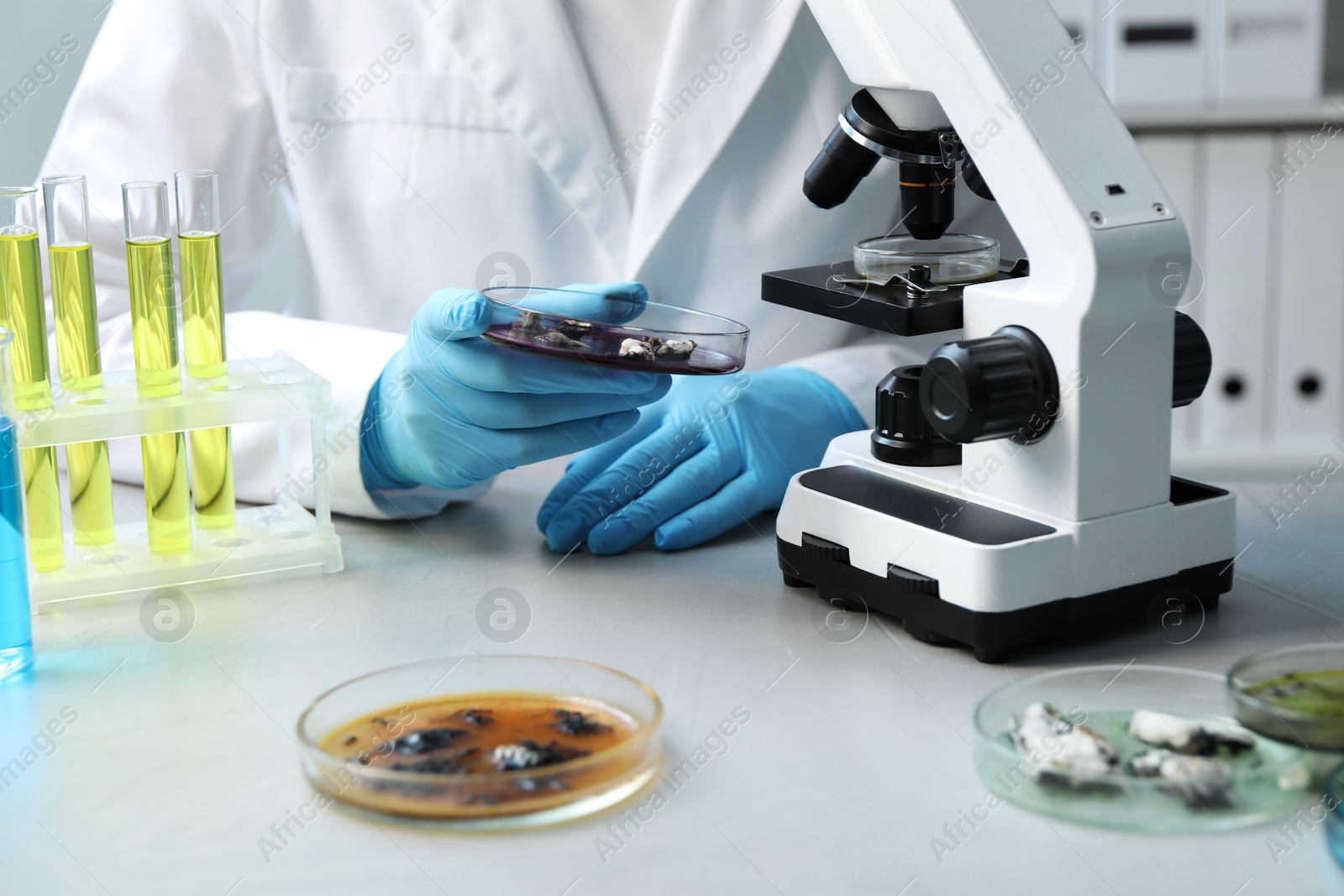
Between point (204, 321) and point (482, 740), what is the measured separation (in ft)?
1.68

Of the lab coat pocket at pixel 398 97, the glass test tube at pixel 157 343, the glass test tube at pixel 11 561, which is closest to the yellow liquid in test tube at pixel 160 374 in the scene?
the glass test tube at pixel 157 343

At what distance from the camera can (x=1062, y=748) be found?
68 centimetres

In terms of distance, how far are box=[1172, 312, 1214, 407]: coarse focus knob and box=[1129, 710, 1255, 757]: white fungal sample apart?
27cm

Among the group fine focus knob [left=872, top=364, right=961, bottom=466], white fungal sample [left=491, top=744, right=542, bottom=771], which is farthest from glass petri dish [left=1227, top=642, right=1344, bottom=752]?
white fungal sample [left=491, top=744, right=542, bottom=771]

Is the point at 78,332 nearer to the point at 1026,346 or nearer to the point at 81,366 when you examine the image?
the point at 81,366

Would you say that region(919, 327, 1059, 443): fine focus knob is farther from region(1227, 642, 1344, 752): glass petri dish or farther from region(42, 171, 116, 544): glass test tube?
region(42, 171, 116, 544): glass test tube

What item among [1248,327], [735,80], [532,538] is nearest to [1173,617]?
[532,538]

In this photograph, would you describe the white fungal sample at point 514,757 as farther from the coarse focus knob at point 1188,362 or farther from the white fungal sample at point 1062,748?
the coarse focus knob at point 1188,362

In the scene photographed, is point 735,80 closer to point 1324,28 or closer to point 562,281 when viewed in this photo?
point 562,281

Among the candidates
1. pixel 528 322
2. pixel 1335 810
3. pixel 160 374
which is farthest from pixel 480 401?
pixel 1335 810

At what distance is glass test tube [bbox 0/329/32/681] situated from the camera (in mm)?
844

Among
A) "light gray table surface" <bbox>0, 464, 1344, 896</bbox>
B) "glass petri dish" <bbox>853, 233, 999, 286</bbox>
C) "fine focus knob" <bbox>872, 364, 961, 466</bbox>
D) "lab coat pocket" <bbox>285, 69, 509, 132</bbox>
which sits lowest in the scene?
"light gray table surface" <bbox>0, 464, 1344, 896</bbox>

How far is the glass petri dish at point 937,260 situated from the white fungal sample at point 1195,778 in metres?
0.40

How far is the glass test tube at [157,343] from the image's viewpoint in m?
1.00
